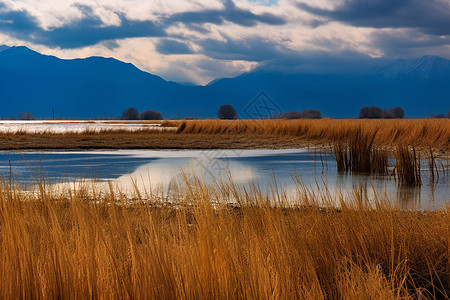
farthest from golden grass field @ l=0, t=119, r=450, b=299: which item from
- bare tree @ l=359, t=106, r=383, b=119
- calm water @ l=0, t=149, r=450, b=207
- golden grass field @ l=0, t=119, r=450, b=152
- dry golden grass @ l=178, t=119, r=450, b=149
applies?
bare tree @ l=359, t=106, r=383, b=119

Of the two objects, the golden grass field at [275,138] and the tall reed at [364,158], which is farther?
the golden grass field at [275,138]

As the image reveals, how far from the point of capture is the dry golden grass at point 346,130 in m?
13.9

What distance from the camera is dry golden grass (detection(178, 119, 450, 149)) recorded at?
13898 mm

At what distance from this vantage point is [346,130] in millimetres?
17156

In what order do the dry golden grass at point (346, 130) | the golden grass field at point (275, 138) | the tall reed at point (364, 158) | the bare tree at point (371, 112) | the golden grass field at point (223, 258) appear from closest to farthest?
the golden grass field at point (223, 258)
the tall reed at point (364, 158)
the dry golden grass at point (346, 130)
the golden grass field at point (275, 138)
the bare tree at point (371, 112)

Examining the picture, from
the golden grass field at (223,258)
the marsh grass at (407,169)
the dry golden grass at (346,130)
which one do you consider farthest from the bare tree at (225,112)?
the golden grass field at (223,258)

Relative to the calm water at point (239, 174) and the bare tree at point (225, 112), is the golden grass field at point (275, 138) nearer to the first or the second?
the calm water at point (239, 174)

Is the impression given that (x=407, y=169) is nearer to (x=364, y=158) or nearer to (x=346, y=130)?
(x=364, y=158)

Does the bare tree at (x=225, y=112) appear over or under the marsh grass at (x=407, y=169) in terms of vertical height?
over

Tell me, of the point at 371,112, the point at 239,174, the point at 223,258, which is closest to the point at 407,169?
the point at 239,174

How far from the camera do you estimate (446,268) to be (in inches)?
117

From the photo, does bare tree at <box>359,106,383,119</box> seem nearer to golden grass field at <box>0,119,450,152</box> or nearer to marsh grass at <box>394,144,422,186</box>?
golden grass field at <box>0,119,450,152</box>

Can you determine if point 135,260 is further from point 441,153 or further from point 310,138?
point 310,138

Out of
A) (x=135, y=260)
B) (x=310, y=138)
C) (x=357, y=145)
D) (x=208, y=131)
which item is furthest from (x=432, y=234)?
(x=208, y=131)
